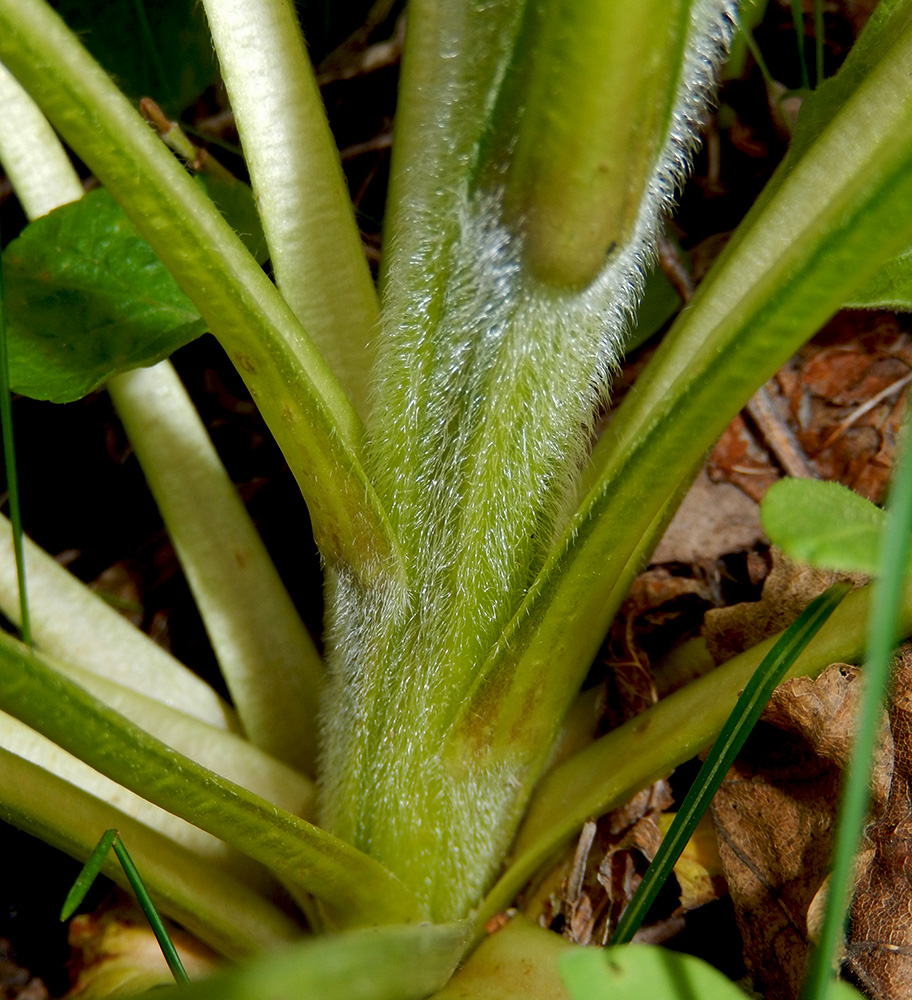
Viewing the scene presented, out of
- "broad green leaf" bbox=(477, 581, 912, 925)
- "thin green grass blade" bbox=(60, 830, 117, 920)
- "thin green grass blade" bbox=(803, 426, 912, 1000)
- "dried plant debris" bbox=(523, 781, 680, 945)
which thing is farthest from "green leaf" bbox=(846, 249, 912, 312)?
"thin green grass blade" bbox=(60, 830, 117, 920)

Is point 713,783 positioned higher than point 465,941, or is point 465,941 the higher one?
point 713,783

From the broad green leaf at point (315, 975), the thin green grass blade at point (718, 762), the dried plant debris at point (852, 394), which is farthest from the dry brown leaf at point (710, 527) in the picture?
the broad green leaf at point (315, 975)

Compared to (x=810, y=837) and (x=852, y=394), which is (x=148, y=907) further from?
(x=852, y=394)

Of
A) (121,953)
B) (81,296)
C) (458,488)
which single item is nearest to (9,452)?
(81,296)

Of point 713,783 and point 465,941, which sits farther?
point 465,941

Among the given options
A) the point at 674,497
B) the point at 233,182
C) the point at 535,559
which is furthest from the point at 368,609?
the point at 233,182

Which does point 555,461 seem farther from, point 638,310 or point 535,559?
point 638,310

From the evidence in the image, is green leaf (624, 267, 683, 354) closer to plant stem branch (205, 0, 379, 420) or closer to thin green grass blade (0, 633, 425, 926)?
plant stem branch (205, 0, 379, 420)
